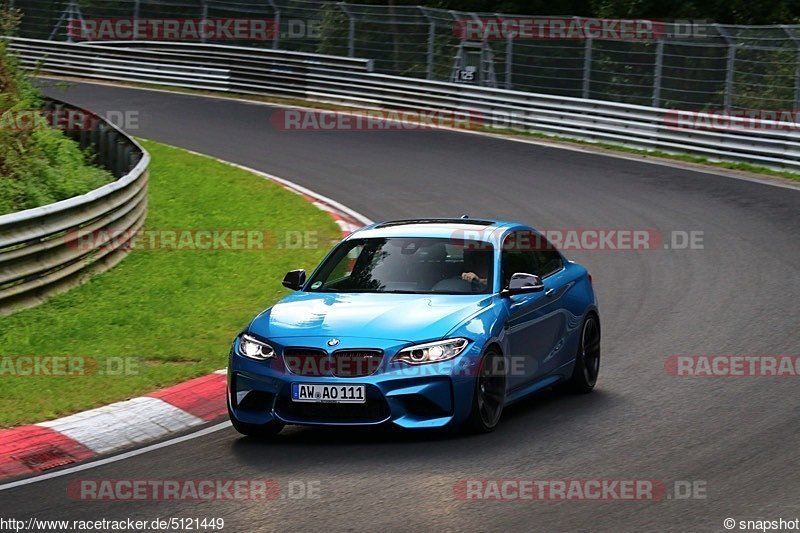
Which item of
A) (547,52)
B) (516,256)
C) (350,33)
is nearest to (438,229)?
(516,256)

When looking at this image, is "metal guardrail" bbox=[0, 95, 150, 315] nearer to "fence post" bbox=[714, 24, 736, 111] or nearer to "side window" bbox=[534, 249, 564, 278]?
"side window" bbox=[534, 249, 564, 278]

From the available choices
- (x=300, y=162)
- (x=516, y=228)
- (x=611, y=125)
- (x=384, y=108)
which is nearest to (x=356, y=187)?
(x=300, y=162)

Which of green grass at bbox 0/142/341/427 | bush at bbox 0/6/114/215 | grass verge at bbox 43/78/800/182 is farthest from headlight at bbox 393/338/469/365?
grass verge at bbox 43/78/800/182

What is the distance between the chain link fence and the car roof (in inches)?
612

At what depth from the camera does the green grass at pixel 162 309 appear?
35.2 feet

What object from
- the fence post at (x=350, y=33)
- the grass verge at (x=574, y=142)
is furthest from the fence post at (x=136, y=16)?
the fence post at (x=350, y=33)

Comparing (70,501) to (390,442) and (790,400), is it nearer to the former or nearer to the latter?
(390,442)

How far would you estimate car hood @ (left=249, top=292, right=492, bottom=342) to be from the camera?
8.97 m

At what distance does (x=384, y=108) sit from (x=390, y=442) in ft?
78.8

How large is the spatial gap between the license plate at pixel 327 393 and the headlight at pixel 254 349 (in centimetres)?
36

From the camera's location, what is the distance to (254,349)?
9.16 m

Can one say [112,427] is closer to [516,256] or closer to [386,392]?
[386,392]

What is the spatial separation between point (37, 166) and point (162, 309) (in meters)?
4.13

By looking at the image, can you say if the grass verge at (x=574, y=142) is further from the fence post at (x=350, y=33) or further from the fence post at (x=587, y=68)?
the fence post at (x=350, y=33)
